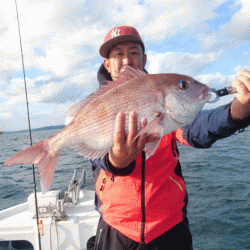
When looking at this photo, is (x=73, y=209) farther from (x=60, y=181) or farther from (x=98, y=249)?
(x=60, y=181)

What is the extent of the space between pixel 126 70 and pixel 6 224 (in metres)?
4.56

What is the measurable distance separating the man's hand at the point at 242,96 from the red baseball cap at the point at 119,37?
1561 millimetres

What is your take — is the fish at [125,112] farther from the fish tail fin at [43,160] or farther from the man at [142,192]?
the man at [142,192]

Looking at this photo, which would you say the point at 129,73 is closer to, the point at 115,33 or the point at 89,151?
the point at 89,151

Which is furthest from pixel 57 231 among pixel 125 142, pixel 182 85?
pixel 182 85

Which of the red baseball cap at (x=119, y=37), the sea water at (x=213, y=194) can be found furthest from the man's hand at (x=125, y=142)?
the sea water at (x=213, y=194)

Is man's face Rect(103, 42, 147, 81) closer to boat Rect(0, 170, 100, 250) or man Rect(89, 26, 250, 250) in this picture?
man Rect(89, 26, 250, 250)

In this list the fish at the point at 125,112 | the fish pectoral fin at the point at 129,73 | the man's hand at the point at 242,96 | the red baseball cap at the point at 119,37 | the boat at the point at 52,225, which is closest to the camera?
the man's hand at the point at 242,96

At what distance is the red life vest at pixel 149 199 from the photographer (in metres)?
2.52

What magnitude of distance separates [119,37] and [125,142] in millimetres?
1457

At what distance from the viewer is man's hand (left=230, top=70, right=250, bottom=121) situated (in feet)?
5.59

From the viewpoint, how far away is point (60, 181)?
476 inches

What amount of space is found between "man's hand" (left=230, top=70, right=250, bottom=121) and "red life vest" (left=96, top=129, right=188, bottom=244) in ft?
2.94

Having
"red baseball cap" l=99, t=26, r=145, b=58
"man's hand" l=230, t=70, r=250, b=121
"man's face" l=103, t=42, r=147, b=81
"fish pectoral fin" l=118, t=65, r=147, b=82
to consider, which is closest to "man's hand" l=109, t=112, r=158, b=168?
"fish pectoral fin" l=118, t=65, r=147, b=82
